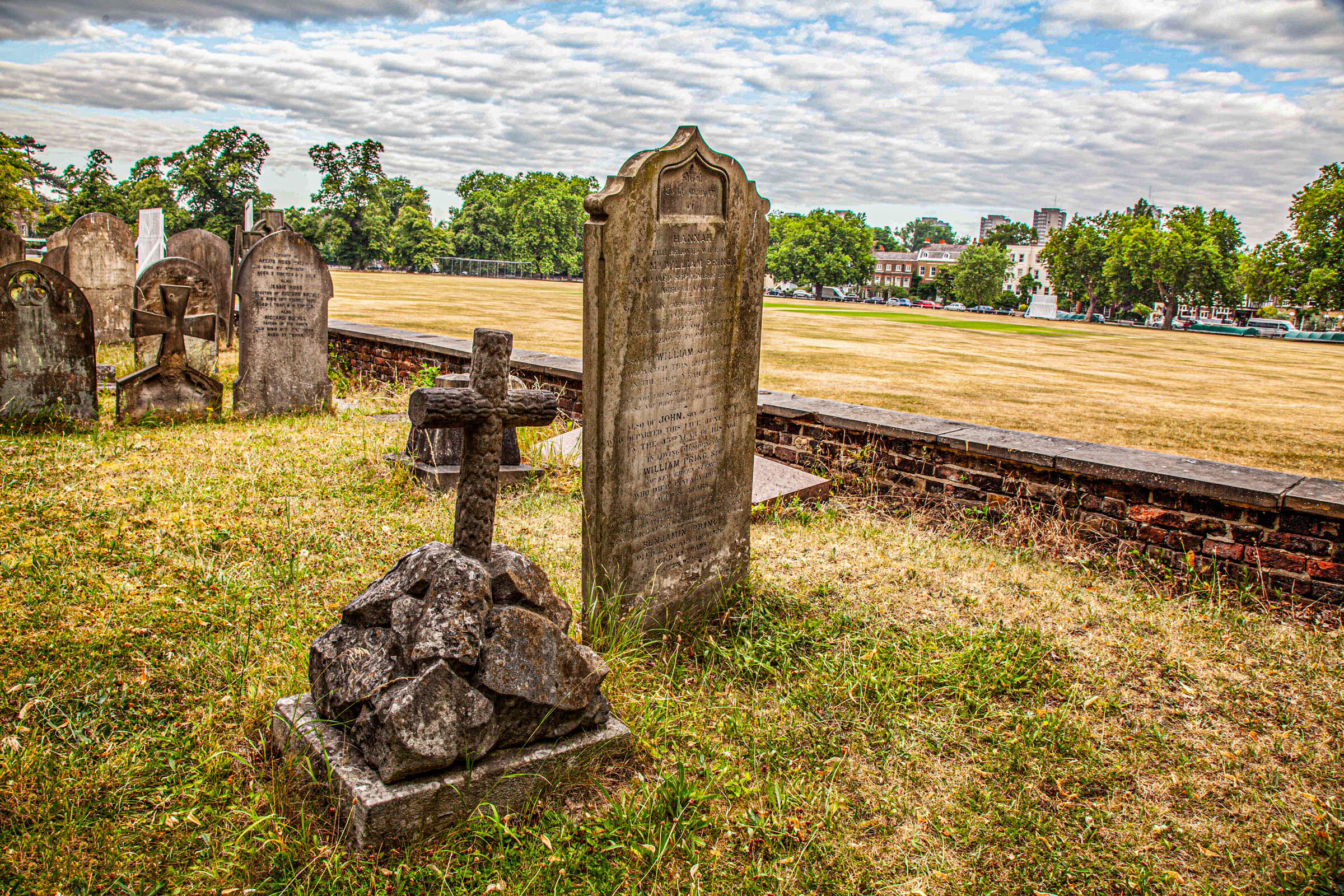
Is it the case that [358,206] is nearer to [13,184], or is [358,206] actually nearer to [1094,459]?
[13,184]

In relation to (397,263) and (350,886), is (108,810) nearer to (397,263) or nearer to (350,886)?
(350,886)

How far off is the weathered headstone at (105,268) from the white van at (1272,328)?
67.5m

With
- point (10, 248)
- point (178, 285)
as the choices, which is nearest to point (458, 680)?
point (178, 285)

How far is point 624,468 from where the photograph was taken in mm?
3742

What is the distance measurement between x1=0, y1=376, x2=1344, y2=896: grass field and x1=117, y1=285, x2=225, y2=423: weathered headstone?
9.15 feet

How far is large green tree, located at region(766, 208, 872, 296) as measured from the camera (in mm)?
90875

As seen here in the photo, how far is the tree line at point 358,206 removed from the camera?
6234 centimetres

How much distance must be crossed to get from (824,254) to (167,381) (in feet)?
288

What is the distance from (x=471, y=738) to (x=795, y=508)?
3858 millimetres

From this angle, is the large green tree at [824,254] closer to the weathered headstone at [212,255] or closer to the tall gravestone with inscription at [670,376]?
the weathered headstone at [212,255]

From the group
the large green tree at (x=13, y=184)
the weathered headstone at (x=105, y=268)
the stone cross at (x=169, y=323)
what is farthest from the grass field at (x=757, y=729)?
the large green tree at (x=13, y=184)

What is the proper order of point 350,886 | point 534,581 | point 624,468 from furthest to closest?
point 624,468 < point 534,581 < point 350,886

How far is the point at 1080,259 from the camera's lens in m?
77.6

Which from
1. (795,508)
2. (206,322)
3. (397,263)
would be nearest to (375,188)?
(397,263)
